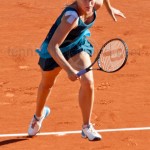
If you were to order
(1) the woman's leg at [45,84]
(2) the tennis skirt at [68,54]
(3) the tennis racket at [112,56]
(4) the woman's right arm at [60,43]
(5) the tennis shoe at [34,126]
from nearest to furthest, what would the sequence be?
(4) the woman's right arm at [60,43] < (3) the tennis racket at [112,56] < (2) the tennis skirt at [68,54] < (1) the woman's leg at [45,84] < (5) the tennis shoe at [34,126]

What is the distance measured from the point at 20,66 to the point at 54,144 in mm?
2795

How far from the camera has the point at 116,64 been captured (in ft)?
20.6

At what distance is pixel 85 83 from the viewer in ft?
20.6

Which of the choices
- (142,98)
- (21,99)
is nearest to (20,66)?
(21,99)

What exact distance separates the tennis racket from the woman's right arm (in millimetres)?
471

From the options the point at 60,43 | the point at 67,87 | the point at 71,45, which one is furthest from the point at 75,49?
the point at 67,87

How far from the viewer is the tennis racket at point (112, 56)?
20.4ft

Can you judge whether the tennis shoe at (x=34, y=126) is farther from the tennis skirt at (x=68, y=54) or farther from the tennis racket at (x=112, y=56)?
the tennis racket at (x=112, y=56)

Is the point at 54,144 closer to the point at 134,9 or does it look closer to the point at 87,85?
the point at 87,85

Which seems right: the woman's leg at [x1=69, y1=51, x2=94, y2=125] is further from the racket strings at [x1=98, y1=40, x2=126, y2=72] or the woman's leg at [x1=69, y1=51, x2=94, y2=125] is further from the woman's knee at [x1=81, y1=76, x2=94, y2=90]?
the racket strings at [x1=98, y1=40, x2=126, y2=72]

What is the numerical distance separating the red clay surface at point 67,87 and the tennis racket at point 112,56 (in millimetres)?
1124

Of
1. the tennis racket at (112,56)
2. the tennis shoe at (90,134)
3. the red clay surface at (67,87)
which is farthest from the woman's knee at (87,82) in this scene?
the red clay surface at (67,87)

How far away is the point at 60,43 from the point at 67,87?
2819 millimetres

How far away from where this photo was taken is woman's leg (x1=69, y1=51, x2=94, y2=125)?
627cm
